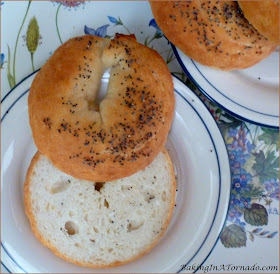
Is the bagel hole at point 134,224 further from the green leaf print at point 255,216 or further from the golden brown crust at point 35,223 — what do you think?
the green leaf print at point 255,216

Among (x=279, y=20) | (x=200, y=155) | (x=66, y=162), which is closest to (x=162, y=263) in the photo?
(x=200, y=155)

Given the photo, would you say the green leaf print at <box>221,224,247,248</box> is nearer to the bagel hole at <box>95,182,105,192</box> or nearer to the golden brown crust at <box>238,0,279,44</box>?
the bagel hole at <box>95,182,105,192</box>

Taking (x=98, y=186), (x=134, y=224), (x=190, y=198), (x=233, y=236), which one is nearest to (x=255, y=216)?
(x=233, y=236)

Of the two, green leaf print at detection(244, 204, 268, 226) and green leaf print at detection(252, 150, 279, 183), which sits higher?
green leaf print at detection(252, 150, 279, 183)

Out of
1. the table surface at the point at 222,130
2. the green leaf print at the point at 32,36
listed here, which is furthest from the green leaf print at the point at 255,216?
the green leaf print at the point at 32,36

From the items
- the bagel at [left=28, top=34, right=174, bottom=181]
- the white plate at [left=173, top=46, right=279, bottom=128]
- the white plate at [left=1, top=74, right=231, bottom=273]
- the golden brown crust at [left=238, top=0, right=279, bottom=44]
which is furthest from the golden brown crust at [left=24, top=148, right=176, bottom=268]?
the golden brown crust at [left=238, top=0, right=279, bottom=44]

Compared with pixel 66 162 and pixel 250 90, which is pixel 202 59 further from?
pixel 66 162
